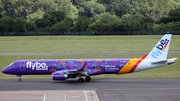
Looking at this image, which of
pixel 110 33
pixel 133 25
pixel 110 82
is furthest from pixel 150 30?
pixel 110 82

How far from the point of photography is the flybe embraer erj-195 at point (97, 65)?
113 ft

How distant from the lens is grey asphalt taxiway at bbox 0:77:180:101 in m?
25.8

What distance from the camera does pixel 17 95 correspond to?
26.9 meters

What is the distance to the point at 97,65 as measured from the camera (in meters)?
35.0

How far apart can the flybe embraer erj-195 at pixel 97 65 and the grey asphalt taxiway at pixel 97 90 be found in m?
1.53

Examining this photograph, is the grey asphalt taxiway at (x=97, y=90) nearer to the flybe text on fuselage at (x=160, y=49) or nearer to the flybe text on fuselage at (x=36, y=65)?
the flybe text on fuselage at (x=36, y=65)

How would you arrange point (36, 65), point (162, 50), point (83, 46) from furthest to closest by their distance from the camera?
point (83, 46)
point (36, 65)
point (162, 50)

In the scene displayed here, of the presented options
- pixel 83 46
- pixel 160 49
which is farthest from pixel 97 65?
pixel 83 46

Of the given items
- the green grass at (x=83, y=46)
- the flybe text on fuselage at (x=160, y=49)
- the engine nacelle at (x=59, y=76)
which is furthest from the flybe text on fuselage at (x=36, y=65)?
the green grass at (x=83, y=46)

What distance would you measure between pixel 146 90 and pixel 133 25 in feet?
425

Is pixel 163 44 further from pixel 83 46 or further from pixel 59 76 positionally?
pixel 83 46

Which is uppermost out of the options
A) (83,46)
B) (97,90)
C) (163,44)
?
(163,44)

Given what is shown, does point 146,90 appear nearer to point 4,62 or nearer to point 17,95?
point 17,95

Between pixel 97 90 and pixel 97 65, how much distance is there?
6301 mm
